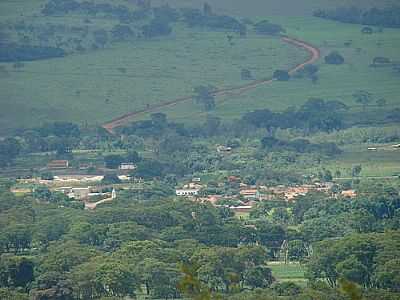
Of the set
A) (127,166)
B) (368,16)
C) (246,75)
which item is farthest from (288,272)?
(368,16)

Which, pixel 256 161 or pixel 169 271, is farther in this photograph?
pixel 256 161

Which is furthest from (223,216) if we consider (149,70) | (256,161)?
(149,70)

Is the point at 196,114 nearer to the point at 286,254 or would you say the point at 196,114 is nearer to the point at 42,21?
the point at 42,21

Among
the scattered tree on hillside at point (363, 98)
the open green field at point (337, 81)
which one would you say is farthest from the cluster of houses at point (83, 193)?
the scattered tree on hillside at point (363, 98)

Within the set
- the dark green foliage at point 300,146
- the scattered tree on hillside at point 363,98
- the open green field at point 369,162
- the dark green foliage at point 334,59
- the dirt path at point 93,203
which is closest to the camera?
the dirt path at point 93,203

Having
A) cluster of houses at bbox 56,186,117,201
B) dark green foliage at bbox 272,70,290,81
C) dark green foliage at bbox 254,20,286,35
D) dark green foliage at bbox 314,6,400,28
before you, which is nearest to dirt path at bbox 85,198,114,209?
cluster of houses at bbox 56,186,117,201

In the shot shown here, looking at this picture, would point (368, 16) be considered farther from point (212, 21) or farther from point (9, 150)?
point (9, 150)

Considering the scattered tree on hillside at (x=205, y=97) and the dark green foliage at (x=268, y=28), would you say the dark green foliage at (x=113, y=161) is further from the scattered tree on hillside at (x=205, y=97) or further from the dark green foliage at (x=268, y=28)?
the dark green foliage at (x=268, y=28)
